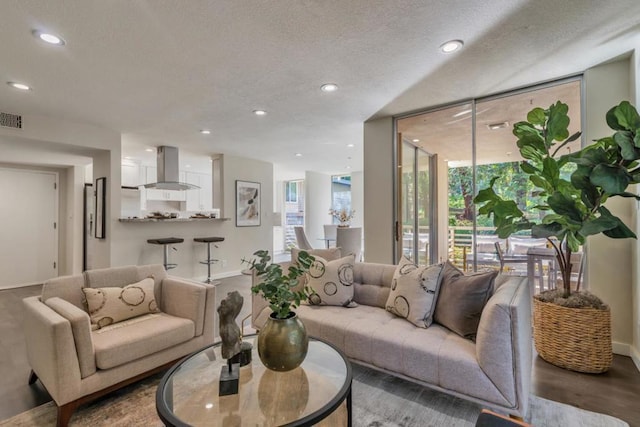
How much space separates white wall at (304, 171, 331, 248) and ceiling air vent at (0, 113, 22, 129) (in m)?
5.93

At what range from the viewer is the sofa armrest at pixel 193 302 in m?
2.45

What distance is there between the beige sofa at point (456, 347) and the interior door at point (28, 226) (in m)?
5.96

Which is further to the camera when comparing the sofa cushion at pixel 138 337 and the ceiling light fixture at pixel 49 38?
the ceiling light fixture at pixel 49 38

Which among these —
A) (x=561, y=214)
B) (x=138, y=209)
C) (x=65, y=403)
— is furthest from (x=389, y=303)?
(x=138, y=209)

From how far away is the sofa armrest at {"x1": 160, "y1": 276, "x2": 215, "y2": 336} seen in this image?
8.04 ft

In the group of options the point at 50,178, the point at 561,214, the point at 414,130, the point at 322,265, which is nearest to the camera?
the point at 561,214

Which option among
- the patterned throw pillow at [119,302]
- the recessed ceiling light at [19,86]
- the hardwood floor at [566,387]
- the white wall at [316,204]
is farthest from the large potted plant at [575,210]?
the white wall at [316,204]

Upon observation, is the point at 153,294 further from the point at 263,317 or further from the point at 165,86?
the point at 165,86

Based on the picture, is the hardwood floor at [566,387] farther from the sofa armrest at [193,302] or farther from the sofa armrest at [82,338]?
the sofa armrest at [193,302]

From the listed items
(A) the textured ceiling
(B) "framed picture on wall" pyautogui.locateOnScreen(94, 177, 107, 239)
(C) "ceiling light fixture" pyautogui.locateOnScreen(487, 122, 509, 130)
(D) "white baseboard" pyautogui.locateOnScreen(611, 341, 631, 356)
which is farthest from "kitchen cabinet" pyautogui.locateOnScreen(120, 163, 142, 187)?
(D) "white baseboard" pyautogui.locateOnScreen(611, 341, 631, 356)

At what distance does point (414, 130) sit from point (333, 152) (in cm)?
216

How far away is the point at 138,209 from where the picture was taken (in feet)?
20.9

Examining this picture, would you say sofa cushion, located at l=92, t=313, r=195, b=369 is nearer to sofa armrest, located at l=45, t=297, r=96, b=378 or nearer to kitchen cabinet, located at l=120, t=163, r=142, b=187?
sofa armrest, located at l=45, t=297, r=96, b=378

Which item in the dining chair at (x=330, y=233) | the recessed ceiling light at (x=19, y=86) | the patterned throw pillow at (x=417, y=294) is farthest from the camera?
the dining chair at (x=330, y=233)
